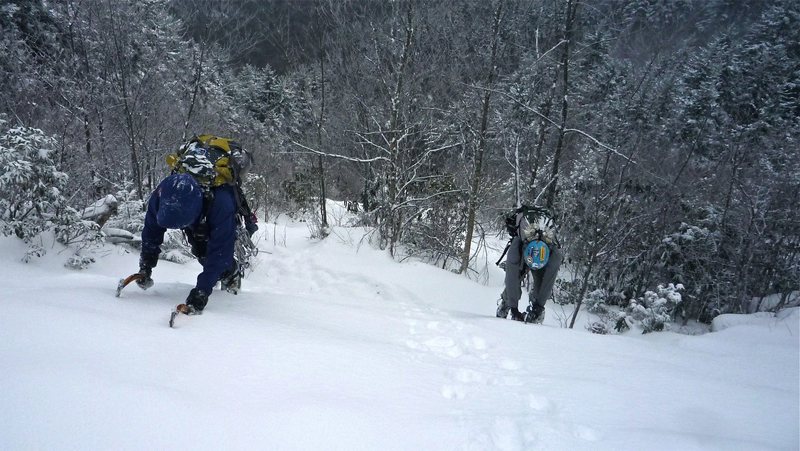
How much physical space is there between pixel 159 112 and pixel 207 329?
8370mm

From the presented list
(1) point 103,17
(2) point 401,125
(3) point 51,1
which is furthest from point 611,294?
(3) point 51,1

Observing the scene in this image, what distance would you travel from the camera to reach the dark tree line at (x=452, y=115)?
23.6 ft

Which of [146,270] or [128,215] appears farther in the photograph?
[128,215]

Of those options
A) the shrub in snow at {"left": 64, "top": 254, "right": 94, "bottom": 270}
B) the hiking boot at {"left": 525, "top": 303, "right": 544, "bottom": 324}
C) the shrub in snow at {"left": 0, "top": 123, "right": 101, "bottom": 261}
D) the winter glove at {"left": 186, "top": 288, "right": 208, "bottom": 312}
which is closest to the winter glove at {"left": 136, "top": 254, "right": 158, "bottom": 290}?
the winter glove at {"left": 186, "top": 288, "right": 208, "bottom": 312}

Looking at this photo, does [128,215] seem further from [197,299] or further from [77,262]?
[197,299]

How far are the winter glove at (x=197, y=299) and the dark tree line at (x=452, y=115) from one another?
494cm

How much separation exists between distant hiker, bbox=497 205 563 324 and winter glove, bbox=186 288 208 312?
303 cm

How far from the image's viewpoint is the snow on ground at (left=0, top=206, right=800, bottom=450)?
129 cm

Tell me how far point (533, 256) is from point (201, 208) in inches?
122

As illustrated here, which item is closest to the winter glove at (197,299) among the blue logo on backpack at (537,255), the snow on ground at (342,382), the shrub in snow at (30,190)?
the snow on ground at (342,382)

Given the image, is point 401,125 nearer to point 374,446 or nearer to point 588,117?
point 588,117

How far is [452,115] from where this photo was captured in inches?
328

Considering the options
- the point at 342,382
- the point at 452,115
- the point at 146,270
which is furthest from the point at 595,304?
the point at 146,270

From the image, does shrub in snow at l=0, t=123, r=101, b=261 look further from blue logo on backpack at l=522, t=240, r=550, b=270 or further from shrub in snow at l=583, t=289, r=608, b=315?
shrub in snow at l=583, t=289, r=608, b=315
